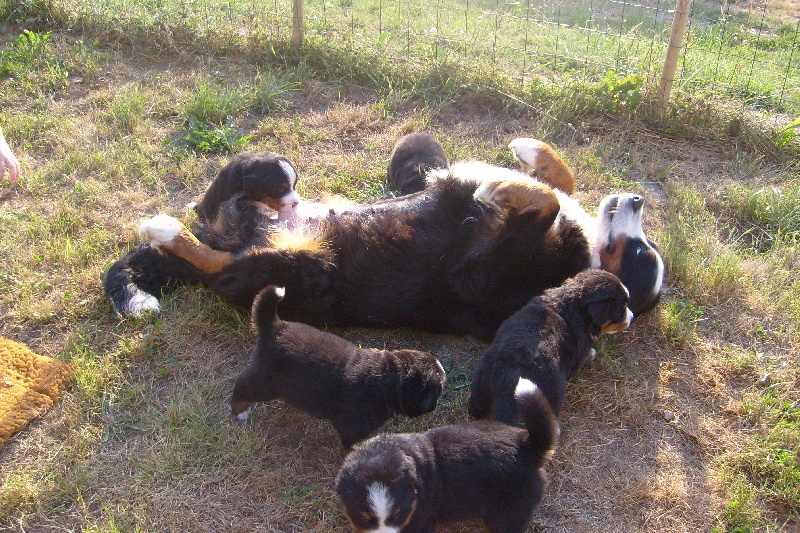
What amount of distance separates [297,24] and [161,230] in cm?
336

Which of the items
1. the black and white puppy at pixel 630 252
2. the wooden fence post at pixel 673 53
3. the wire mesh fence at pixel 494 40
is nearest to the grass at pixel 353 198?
the wire mesh fence at pixel 494 40

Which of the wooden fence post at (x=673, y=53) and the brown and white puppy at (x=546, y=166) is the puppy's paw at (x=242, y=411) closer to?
the brown and white puppy at (x=546, y=166)

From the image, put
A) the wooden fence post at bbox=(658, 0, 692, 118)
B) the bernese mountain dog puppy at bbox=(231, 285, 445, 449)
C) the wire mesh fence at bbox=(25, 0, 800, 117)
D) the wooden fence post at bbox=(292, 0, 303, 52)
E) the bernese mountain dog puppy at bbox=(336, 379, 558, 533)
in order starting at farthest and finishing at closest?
the wooden fence post at bbox=(292, 0, 303, 52), the wire mesh fence at bbox=(25, 0, 800, 117), the wooden fence post at bbox=(658, 0, 692, 118), the bernese mountain dog puppy at bbox=(231, 285, 445, 449), the bernese mountain dog puppy at bbox=(336, 379, 558, 533)

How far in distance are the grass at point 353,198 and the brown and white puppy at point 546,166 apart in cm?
36

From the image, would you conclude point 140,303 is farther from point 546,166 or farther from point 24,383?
point 546,166

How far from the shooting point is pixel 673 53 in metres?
5.66

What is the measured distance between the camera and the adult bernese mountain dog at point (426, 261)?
3.73 m

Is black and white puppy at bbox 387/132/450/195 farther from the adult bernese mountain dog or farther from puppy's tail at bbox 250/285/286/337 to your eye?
puppy's tail at bbox 250/285/286/337

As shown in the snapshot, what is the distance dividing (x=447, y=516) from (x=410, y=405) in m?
0.54

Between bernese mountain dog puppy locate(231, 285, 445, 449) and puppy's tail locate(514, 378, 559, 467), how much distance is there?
56 centimetres

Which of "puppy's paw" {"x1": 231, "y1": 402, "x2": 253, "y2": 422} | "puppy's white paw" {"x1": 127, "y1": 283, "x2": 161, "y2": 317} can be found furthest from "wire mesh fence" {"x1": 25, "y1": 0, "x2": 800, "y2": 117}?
"puppy's paw" {"x1": 231, "y1": 402, "x2": 253, "y2": 422}

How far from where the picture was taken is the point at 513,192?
150 inches

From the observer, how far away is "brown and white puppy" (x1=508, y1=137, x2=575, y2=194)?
4.64 m

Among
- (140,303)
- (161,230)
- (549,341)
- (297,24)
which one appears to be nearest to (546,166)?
(549,341)
